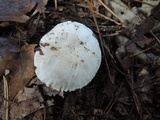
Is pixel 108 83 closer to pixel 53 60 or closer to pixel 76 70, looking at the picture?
pixel 76 70

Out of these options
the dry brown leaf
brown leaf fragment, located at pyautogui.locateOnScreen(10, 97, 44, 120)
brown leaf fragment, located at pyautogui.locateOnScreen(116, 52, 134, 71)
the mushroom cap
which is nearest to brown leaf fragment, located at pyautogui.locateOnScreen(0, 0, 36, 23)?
the dry brown leaf

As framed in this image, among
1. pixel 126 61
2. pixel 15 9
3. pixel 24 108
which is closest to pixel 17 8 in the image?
pixel 15 9

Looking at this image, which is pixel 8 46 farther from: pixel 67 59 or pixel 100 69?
pixel 100 69

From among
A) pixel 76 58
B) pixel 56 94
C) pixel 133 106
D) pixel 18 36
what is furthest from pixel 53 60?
pixel 133 106

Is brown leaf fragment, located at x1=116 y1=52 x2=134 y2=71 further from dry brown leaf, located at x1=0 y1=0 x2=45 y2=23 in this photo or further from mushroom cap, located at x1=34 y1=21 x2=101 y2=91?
dry brown leaf, located at x1=0 y1=0 x2=45 y2=23

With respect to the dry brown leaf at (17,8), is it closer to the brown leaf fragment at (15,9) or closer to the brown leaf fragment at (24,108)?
the brown leaf fragment at (15,9)

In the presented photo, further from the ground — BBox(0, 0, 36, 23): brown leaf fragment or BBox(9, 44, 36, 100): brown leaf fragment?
BBox(0, 0, 36, 23): brown leaf fragment
